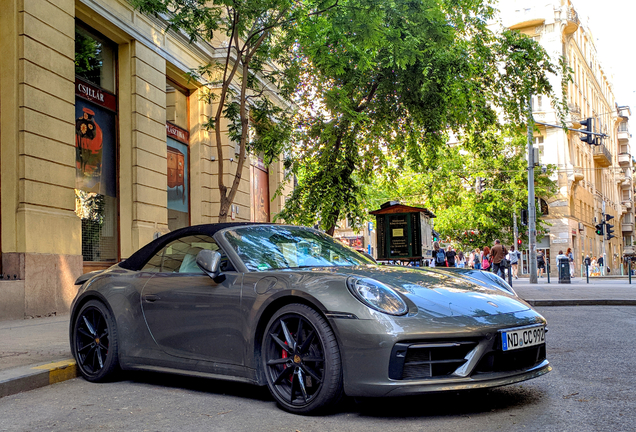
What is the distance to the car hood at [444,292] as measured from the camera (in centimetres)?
391

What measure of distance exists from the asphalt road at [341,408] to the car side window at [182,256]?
35.9 inches

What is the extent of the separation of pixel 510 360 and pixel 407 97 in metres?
12.1

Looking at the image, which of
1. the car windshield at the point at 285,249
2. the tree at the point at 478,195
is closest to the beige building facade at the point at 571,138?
the tree at the point at 478,195

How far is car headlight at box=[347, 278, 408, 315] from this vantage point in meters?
3.80

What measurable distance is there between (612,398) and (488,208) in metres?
39.2

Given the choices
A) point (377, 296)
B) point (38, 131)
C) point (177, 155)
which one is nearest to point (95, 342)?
point (377, 296)

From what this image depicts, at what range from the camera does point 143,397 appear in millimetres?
4738

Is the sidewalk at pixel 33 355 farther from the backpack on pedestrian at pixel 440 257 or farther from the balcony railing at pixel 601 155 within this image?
the balcony railing at pixel 601 155

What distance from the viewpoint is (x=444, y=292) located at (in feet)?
13.5

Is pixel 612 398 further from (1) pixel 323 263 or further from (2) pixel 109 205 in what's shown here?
(2) pixel 109 205

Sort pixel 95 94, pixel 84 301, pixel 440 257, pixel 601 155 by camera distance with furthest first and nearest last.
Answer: pixel 601 155
pixel 440 257
pixel 95 94
pixel 84 301

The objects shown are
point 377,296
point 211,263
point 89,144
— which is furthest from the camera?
point 89,144

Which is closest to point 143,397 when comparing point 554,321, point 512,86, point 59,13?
point 554,321

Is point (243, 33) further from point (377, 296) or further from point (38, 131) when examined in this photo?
point (377, 296)
